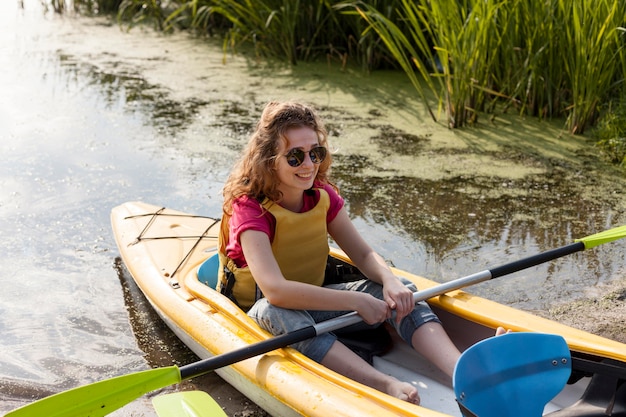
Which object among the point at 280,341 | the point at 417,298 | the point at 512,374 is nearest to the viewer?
the point at 512,374

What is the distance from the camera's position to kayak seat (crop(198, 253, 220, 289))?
317cm

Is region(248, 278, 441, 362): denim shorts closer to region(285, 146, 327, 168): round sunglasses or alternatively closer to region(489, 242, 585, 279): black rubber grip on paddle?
region(489, 242, 585, 279): black rubber grip on paddle

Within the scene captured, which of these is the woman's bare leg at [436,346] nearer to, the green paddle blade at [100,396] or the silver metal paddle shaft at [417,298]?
the silver metal paddle shaft at [417,298]

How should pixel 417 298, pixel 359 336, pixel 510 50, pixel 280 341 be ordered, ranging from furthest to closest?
pixel 510 50 → pixel 359 336 → pixel 417 298 → pixel 280 341

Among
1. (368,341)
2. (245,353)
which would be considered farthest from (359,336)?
(245,353)

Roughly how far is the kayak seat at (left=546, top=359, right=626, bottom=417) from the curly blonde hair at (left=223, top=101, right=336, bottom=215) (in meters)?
1.05

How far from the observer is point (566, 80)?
5277 millimetres

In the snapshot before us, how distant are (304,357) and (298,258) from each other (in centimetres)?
38

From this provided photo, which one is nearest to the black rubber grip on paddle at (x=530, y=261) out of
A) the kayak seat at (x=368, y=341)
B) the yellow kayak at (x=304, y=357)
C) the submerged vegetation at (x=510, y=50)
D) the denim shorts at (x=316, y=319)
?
the yellow kayak at (x=304, y=357)

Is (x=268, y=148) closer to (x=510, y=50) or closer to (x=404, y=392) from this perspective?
(x=404, y=392)

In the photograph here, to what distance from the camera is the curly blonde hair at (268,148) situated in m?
2.59

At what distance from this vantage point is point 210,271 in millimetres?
3174

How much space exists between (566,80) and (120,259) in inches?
117

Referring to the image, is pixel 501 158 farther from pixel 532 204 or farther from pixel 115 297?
pixel 115 297
